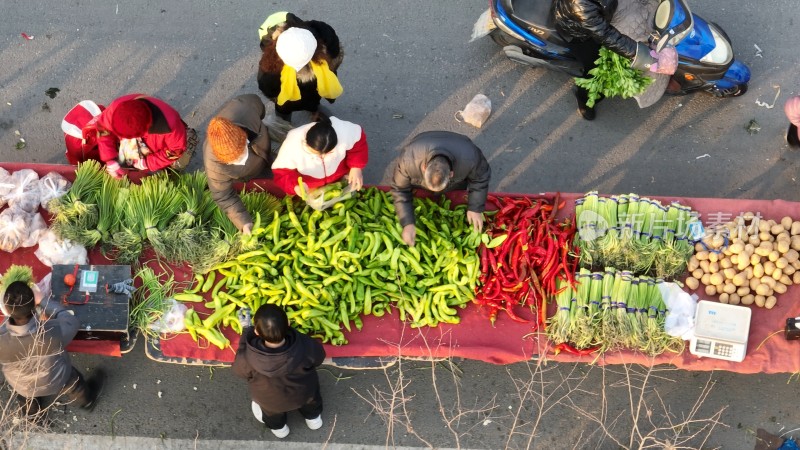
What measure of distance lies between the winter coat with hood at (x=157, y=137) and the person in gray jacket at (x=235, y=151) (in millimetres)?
341

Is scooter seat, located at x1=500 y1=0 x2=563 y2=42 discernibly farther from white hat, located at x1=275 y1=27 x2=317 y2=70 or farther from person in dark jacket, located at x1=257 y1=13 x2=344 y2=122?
white hat, located at x1=275 y1=27 x2=317 y2=70

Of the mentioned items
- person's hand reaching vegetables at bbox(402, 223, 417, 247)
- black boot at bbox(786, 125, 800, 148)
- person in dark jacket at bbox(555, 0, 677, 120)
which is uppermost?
person in dark jacket at bbox(555, 0, 677, 120)

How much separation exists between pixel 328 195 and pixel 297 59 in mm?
810

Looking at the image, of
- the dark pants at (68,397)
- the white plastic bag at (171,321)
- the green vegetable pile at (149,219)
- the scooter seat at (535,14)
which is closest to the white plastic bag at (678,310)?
the scooter seat at (535,14)

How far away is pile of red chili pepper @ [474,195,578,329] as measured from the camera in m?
4.36

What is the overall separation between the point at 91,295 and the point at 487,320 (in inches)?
92.6

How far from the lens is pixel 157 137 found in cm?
444

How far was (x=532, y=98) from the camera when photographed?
18.2ft

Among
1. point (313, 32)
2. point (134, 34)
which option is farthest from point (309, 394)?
point (134, 34)

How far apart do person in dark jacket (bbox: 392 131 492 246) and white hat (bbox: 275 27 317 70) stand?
78cm

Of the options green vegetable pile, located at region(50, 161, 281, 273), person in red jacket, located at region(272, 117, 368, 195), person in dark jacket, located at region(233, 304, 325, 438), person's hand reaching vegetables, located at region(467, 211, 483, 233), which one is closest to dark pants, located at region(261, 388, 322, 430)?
person in dark jacket, located at region(233, 304, 325, 438)

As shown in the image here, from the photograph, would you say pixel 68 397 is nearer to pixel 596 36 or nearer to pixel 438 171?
pixel 438 171

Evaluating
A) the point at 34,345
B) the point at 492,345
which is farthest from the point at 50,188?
the point at 492,345

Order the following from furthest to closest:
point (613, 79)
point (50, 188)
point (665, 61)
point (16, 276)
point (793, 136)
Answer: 1. point (793, 136)
2. point (613, 79)
3. point (665, 61)
4. point (50, 188)
5. point (16, 276)
